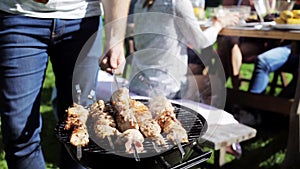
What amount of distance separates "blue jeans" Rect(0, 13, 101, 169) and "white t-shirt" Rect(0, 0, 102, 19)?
23 millimetres

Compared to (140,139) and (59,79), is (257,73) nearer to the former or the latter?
(59,79)

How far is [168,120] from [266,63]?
2203 millimetres

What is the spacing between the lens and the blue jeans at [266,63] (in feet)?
11.7

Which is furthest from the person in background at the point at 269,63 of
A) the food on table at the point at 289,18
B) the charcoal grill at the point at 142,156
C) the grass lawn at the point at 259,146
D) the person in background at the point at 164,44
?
the charcoal grill at the point at 142,156

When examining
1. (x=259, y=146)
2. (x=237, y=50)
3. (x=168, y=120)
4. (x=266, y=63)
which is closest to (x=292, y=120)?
(x=259, y=146)

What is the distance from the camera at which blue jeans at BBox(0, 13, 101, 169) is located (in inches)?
68.3

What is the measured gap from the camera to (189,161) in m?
1.39

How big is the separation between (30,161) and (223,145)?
3.58ft

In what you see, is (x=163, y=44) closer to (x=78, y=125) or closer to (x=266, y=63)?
(x=78, y=125)

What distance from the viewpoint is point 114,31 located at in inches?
71.3

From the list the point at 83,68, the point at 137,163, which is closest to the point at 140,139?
the point at 137,163

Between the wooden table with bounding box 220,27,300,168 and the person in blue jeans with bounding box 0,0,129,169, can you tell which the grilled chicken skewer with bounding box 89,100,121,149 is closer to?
the person in blue jeans with bounding box 0,0,129,169

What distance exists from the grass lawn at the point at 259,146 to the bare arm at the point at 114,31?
4.31 feet

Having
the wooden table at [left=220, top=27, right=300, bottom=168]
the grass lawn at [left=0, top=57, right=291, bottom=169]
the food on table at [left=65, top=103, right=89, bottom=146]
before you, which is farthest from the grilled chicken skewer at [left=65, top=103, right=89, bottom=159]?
the wooden table at [left=220, top=27, right=300, bottom=168]
